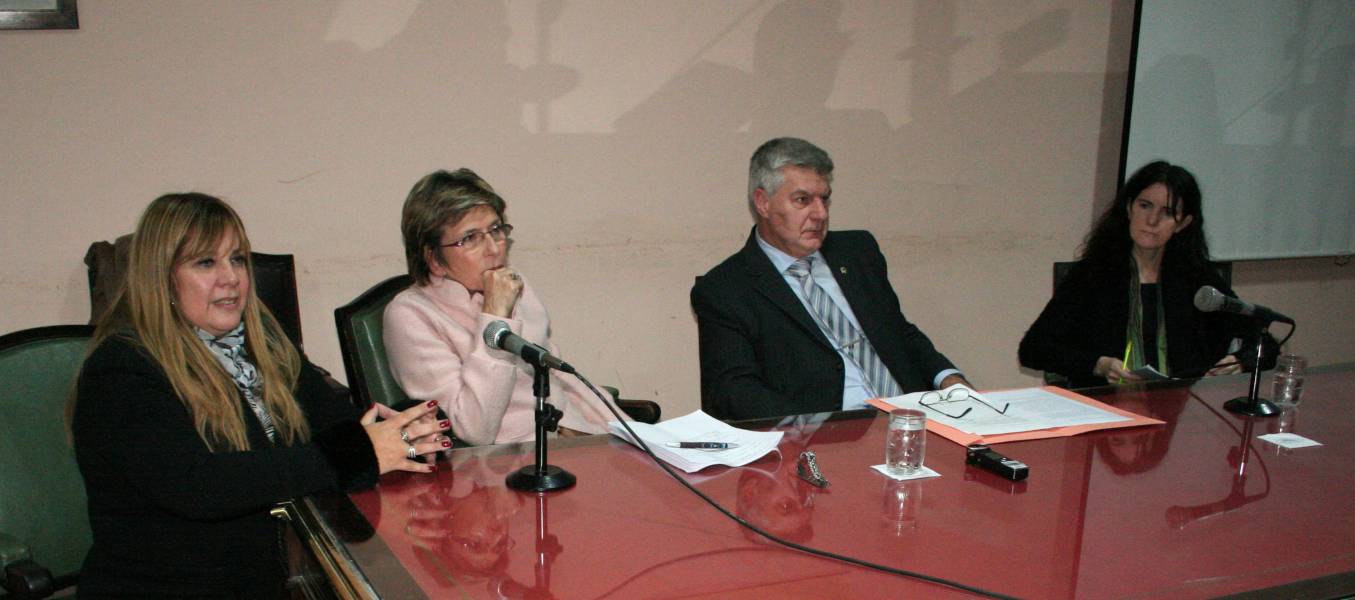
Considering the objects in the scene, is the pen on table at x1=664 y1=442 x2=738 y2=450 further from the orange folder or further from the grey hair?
the grey hair

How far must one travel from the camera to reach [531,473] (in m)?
1.59

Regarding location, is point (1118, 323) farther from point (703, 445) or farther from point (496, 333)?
point (496, 333)

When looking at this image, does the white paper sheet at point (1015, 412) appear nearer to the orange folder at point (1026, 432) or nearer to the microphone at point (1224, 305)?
the orange folder at point (1026, 432)

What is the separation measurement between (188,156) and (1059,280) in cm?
264

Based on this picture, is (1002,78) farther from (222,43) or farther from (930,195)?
(222,43)

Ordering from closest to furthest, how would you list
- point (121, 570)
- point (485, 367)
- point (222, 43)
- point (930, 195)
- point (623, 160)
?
point (121, 570)
point (485, 367)
point (222, 43)
point (623, 160)
point (930, 195)

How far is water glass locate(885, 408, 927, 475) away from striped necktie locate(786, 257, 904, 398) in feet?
3.22

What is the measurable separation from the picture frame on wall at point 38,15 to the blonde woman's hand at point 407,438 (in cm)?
169

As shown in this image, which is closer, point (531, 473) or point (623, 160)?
point (531, 473)

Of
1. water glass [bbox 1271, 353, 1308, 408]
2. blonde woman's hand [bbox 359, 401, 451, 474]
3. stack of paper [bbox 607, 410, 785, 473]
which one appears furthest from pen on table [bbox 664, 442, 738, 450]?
water glass [bbox 1271, 353, 1308, 408]

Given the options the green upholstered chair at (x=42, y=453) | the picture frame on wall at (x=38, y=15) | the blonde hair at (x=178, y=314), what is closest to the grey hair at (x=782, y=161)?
the blonde hair at (x=178, y=314)

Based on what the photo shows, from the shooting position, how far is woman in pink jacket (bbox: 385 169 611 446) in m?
2.06

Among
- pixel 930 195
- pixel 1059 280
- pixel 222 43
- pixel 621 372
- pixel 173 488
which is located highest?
pixel 222 43

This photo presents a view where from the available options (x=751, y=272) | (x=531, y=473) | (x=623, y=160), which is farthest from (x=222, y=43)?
(x=531, y=473)
